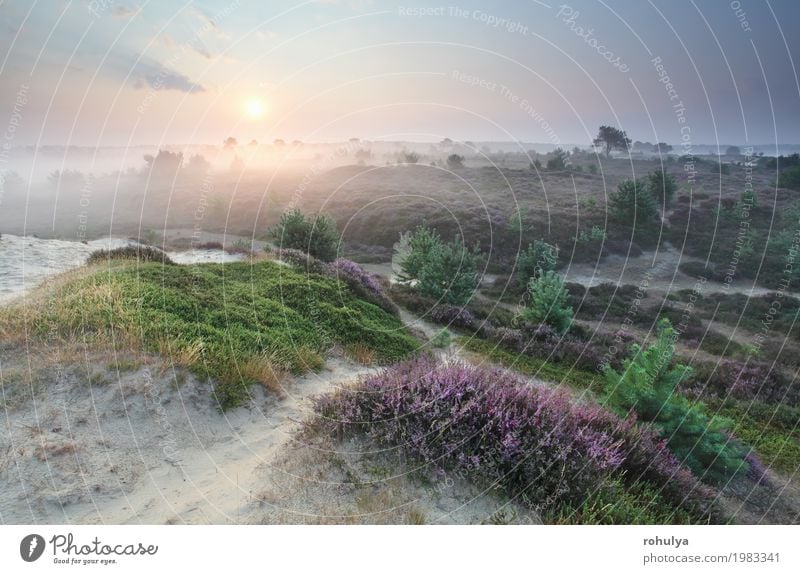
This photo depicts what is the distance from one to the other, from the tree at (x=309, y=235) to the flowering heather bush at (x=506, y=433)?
11390 millimetres

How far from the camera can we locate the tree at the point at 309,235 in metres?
16.8

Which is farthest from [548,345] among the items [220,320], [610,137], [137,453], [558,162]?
[610,137]

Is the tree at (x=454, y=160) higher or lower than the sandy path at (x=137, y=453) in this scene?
higher

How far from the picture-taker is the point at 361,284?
1420 cm

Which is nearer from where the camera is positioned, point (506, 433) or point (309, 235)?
point (506, 433)

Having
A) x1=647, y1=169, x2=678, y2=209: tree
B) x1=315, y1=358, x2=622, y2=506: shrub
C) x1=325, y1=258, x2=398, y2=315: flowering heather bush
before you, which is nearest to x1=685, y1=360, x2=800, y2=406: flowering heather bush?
x1=315, y1=358, x2=622, y2=506: shrub

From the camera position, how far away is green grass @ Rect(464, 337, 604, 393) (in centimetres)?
1134

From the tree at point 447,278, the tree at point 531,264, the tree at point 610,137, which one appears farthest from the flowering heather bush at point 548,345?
the tree at point 610,137

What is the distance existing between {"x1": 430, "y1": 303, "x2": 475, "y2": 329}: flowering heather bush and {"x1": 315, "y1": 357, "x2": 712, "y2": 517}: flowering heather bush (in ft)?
31.4

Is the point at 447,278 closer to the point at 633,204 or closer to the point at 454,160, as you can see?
the point at 633,204

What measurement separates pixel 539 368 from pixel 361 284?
605 centimetres

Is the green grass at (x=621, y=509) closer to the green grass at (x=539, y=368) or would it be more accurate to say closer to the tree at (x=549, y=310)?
the green grass at (x=539, y=368)

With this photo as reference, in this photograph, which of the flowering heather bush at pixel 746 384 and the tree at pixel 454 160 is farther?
the tree at pixel 454 160
